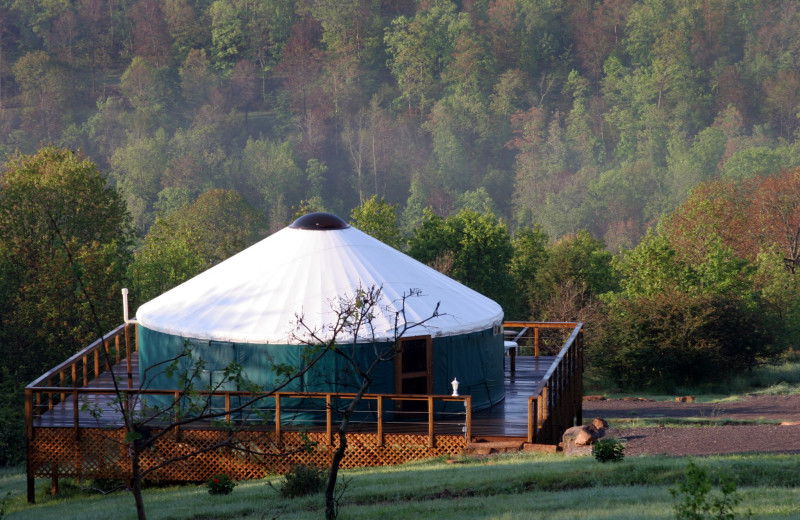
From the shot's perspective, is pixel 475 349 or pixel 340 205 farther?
pixel 340 205

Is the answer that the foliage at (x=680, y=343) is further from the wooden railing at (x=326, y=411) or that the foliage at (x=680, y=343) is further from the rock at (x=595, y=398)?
the wooden railing at (x=326, y=411)

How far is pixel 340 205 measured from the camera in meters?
84.1

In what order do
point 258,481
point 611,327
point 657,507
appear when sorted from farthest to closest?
1. point 611,327
2. point 258,481
3. point 657,507

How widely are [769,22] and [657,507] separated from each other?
9461cm

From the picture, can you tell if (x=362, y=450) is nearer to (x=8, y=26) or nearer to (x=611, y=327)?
(x=611, y=327)

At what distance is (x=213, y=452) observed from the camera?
11.5 metres

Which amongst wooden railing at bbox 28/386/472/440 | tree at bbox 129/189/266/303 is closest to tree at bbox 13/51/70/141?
tree at bbox 129/189/266/303

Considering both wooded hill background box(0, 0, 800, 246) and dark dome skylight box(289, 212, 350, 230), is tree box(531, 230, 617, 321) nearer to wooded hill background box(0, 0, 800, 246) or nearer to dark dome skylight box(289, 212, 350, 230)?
dark dome skylight box(289, 212, 350, 230)

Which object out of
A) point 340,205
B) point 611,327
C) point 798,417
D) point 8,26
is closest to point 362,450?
point 798,417

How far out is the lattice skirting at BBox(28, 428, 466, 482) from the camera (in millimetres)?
11305

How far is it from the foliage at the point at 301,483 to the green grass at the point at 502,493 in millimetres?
126

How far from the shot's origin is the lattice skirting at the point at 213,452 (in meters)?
11.3

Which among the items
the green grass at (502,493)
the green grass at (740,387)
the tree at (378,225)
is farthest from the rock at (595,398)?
the tree at (378,225)

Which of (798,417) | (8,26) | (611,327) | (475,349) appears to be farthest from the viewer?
(8,26)
